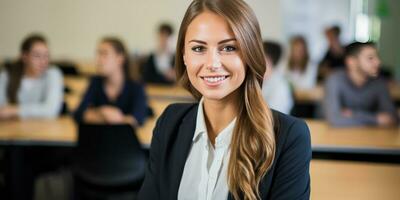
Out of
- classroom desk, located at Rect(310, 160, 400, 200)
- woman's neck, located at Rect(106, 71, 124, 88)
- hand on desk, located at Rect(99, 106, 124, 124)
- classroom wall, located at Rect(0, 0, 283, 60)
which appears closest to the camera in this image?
classroom desk, located at Rect(310, 160, 400, 200)

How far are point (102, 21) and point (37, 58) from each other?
472 centimetres

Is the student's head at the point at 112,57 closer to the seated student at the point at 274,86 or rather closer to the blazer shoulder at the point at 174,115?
the seated student at the point at 274,86

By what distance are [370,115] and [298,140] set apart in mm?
2433

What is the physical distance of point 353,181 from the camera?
7.27ft

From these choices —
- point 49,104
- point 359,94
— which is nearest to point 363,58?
point 359,94

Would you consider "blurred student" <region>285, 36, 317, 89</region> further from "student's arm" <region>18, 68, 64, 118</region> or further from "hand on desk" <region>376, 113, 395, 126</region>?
"student's arm" <region>18, 68, 64, 118</region>

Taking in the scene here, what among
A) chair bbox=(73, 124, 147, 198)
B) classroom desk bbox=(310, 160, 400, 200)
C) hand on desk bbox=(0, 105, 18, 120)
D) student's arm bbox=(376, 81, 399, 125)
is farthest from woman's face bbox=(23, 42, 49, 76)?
student's arm bbox=(376, 81, 399, 125)

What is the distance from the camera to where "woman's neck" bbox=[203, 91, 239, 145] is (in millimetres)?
1255

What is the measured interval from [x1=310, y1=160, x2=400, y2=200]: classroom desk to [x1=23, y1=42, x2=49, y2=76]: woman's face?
2066 millimetres

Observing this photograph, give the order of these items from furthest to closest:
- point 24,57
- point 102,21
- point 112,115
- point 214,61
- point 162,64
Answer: point 102,21 < point 162,64 < point 24,57 < point 112,115 < point 214,61

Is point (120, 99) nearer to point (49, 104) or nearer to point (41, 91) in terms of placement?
point (49, 104)

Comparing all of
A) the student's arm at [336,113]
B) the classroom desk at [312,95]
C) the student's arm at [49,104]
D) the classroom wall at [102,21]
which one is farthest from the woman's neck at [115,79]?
the classroom wall at [102,21]

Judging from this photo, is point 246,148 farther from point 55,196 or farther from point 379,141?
point 55,196

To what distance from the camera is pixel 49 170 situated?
137 inches
